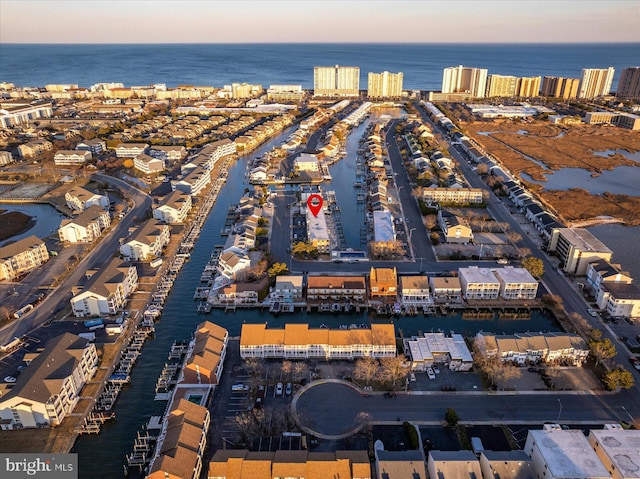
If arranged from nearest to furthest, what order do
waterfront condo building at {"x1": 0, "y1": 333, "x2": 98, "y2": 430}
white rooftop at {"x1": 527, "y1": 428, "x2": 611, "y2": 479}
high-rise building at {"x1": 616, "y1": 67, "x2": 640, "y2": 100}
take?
white rooftop at {"x1": 527, "y1": 428, "x2": 611, "y2": 479} < waterfront condo building at {"x1": 0, "y1": 333, "x2": 98, "y2": 430} < high-rise building at {"x1": 616, "y1": 67, "x2": 640, "y2": 100}

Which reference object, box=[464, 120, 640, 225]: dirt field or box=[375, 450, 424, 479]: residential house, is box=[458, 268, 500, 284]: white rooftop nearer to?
box=[375, 450, 424, 479]: residential house

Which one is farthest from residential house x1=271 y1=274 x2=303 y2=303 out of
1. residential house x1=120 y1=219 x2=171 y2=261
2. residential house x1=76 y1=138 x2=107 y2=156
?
residential house x1=76 y1=138 x2=107 y2=156

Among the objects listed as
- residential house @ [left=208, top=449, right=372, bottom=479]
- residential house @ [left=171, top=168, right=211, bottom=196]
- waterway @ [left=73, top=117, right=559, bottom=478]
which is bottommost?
waterway @ [left=73, top=117, right=559, bottom=478]

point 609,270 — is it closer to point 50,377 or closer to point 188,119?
point 50,377

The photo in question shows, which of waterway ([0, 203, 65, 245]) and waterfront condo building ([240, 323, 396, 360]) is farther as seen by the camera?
waterway ([0, 203, 65, 245])

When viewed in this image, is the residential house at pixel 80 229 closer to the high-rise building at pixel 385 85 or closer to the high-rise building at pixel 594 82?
the high-rise building at pixel 385 85

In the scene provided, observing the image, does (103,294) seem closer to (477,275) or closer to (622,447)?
(477,275)
